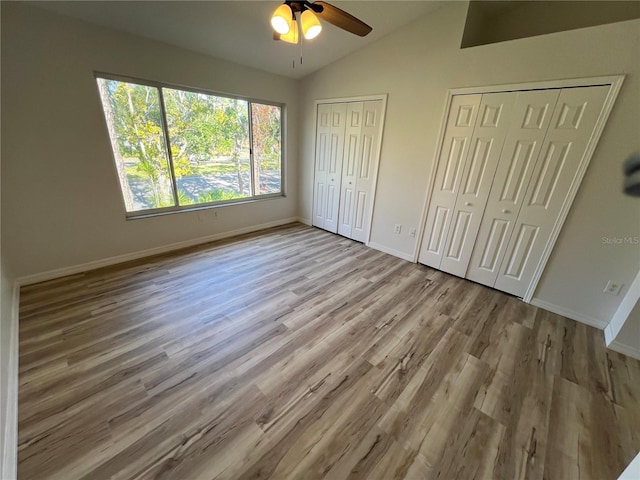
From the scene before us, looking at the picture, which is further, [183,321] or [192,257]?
[192,257]

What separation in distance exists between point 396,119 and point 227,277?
113 inches

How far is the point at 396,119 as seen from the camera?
3.19 m

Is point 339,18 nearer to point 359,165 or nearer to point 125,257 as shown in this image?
point 359,165

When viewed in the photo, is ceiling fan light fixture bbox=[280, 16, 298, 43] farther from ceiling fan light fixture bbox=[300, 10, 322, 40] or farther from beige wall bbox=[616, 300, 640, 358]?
beige wall bbox=[616, 300, 640, 358]

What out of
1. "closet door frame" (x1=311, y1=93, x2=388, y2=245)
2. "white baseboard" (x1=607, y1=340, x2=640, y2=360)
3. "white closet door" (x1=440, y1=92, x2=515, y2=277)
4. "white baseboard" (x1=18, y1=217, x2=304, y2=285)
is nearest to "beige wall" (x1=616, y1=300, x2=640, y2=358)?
"white baseboard" (x1=607, y1=340, x2=640, y2=360)

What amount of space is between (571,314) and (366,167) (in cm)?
283

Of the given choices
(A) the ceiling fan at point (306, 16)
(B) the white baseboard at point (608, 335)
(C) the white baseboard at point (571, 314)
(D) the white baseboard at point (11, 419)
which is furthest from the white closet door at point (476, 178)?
(D) the white baseboard at point (11, 419)

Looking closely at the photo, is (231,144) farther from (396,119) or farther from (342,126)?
(396,119)

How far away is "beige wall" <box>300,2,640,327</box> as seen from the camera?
1993mm

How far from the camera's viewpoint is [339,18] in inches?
70.0

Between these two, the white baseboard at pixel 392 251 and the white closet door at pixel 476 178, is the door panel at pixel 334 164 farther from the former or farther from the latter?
the white closet door at pixel 476 178

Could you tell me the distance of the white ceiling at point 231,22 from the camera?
2176mm

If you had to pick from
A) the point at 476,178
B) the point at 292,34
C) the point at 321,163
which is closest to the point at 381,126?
the point at 321,163

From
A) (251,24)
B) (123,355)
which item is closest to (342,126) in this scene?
(251,24)
